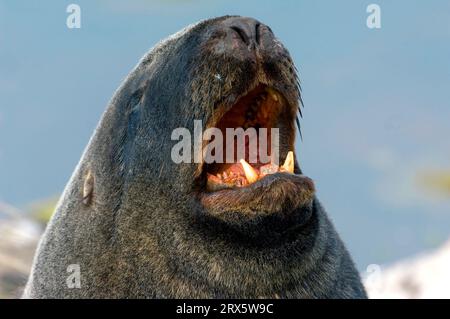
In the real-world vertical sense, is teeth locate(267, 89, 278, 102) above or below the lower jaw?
above

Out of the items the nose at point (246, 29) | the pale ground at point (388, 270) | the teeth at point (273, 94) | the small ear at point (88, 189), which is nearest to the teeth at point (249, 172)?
the teeth at point (273, 94)

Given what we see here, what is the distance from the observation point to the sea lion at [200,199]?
664 centimetres

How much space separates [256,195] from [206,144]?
22.5 inches

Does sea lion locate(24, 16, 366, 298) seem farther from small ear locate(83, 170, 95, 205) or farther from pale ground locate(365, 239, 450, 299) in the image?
pale ground locate(365, 239, 450, 299)

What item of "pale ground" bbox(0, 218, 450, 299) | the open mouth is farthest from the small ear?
"pale ground" bbox(0, 218, 450, 299)

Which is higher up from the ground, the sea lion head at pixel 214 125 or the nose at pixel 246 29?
the nose at pixel 246 29

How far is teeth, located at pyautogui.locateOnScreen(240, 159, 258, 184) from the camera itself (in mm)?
6665

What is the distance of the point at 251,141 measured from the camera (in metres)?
7.05

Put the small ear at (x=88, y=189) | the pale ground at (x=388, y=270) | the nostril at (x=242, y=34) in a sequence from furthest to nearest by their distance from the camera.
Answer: the pale ground at (x=388, y=270) < the small ear at (x=88, y=189) < the nostril at (x=242, y=34)

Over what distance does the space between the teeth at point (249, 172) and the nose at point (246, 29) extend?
0.79 meters

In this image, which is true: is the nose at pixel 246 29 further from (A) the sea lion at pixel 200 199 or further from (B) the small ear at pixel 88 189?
(B) the small ear at pixel 88 189

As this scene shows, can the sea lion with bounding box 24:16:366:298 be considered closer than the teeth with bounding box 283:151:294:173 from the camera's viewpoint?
Yes
